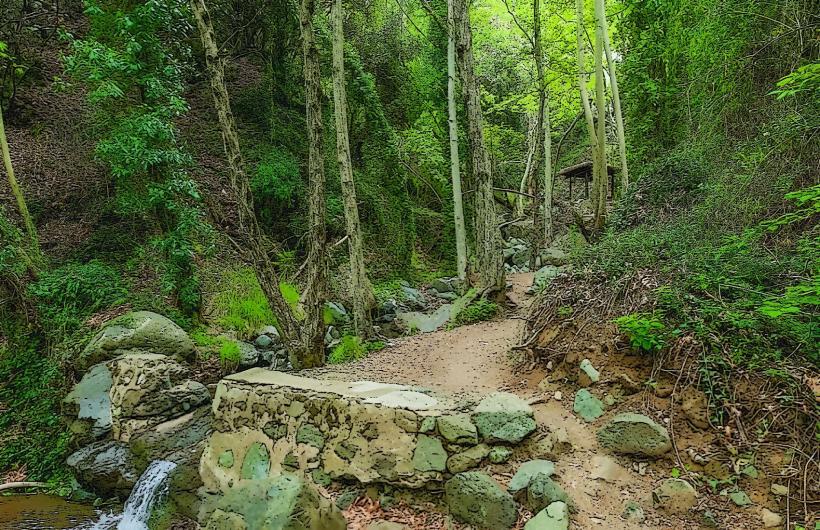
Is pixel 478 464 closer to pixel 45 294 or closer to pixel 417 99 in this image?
pixel 45 294

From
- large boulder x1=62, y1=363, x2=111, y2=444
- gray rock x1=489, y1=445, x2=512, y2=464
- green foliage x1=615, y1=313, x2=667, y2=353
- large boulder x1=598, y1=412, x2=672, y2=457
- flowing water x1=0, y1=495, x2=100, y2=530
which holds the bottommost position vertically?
flowing water x1=0, y1=495, x2=100, y2=530

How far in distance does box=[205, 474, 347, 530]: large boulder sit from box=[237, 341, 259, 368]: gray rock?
493 centimetres

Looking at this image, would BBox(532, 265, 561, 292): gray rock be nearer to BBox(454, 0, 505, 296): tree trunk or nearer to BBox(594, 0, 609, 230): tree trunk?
BBox(454, 0, 505, 296): tree trunk

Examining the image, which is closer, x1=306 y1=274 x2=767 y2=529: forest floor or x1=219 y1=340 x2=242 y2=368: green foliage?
x1=306 y1=274 x2=767 y2=529: forest floor

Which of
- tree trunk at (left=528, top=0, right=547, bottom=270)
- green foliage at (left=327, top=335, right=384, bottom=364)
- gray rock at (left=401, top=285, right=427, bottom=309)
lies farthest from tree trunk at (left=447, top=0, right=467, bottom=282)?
tree trunk at (left=528, top=0, right=547, bottom=270)

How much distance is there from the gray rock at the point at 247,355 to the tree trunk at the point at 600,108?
26.1 feet

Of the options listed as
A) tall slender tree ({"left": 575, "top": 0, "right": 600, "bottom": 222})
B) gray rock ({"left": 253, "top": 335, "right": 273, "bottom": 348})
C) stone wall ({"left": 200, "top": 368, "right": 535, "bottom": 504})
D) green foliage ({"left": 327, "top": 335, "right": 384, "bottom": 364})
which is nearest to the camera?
stone wall ({"left": 200, "top": 368, "right": 535, "bottom": 504})

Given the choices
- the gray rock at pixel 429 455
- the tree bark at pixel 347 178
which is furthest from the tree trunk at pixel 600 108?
the gray rock at pixel 429 455

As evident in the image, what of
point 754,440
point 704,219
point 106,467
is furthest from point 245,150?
point 754,440

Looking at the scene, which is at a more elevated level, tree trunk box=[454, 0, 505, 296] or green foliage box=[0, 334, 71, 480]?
tree trunk box=[454, 0, 505, 296]

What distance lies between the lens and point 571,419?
4.27 meters

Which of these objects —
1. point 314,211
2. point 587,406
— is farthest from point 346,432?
point 314,211

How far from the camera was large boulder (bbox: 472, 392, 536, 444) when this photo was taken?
3.88m

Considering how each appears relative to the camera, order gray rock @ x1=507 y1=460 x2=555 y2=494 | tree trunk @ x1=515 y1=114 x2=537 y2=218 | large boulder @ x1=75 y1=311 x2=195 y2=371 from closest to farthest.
Answer: 1. gray rock @ x1=507 y1=460 x2=555 y2=494
2. large boulder @ x1=75 y1=311 x2=195 y2=371
3. tree trunk @ x1=515 y1=114 x2=537 y2=218
